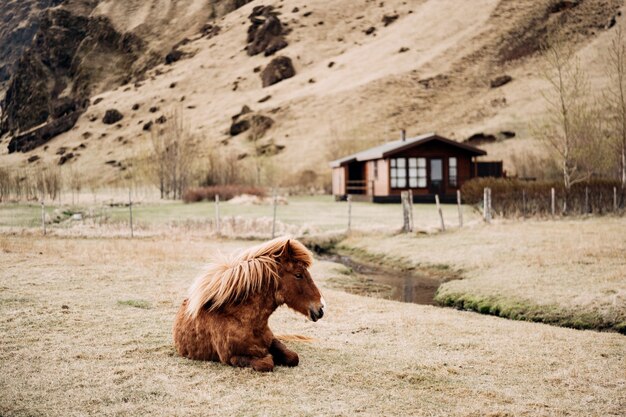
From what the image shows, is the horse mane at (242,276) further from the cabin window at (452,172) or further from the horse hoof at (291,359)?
the cabin window at (452,172)

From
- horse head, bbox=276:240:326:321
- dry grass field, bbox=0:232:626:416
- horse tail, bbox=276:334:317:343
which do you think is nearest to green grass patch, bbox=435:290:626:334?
dry grass field, bbox=0:232:626:416

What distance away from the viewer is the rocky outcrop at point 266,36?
114938mm

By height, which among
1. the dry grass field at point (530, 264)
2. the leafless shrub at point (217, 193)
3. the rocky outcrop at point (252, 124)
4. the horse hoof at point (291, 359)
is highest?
the rocky outcrop at point (252, 124)

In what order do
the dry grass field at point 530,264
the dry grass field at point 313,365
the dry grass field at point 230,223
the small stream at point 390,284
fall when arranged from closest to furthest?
1. the dry grass field at point 313,365
2. the dry grass field at point 530,264
3. the small stream at point 390,284
4. the dry grass field at point 230,223

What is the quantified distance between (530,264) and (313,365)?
1058 cm

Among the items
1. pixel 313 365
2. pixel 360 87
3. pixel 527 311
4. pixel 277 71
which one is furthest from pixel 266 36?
pixel 313 365

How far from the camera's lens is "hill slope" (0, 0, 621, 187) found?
72.7m

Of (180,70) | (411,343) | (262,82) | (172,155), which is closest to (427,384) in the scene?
(411,343)

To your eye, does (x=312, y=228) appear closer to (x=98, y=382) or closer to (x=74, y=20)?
(x=98, y=382)

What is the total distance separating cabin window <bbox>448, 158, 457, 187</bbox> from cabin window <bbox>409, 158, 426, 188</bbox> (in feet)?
7.61

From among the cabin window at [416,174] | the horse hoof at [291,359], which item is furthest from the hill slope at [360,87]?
the horse hoof at [291,359]

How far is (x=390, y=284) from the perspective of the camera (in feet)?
51.0

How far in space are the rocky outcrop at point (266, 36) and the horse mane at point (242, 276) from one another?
366 feet

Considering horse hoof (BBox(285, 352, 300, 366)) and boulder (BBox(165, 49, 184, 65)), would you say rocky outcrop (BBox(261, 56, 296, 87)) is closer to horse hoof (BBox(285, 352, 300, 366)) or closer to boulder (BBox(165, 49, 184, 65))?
boulder (BBox(165, 49, 184, 65))
